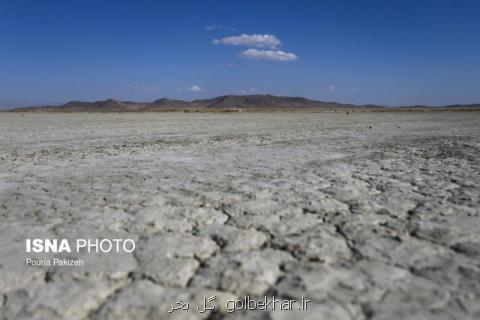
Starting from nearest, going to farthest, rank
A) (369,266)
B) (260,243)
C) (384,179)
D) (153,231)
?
1. (369,266)
2. (260,243)
3. (153,231)
4. (384,179)

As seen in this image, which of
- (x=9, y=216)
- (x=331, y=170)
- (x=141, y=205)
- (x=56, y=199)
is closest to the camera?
(x=9, y=216)

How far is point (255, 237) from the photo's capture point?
5.60ft

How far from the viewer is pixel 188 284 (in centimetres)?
129

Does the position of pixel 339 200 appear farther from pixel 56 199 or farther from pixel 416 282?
pixel 56 199

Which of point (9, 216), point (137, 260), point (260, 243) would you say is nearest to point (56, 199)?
point (9, 216)

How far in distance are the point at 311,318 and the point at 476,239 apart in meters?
1.02

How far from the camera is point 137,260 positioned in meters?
1.48

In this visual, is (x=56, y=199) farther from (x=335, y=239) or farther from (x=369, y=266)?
(x=369, y=266)

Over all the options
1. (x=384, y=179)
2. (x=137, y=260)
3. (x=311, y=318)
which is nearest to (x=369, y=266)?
(x=311, y=318)

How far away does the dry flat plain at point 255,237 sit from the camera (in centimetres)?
117

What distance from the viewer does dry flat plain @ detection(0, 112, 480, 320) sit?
1175 millimetres

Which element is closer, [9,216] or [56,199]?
[9,216]

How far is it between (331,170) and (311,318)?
2.45m

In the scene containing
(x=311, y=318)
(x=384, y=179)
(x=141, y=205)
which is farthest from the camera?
(x=384, y=179)
